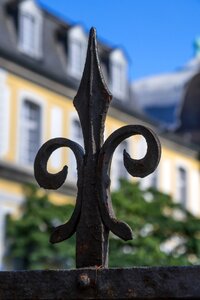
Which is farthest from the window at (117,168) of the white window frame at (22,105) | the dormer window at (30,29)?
the dormer window at (30,29)

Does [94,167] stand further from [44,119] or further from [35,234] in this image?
[44,119]

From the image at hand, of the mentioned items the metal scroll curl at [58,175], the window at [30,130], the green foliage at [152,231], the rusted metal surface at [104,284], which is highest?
the window at [30,130]

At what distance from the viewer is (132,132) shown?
274cm

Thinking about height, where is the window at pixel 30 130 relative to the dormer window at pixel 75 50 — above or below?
below

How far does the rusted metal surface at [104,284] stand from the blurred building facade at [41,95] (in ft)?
77.3

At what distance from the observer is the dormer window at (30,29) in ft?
96.3

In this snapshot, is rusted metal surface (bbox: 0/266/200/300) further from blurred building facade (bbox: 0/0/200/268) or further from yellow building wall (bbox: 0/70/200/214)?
yellow building wall (bbox: 0/70/200/214)

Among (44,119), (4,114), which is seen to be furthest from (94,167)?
(44,119)

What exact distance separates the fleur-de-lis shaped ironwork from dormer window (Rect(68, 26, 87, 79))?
28770mm

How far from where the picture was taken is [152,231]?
892 inches

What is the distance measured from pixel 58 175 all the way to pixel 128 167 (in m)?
0.20

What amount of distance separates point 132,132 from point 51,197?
25551 mm

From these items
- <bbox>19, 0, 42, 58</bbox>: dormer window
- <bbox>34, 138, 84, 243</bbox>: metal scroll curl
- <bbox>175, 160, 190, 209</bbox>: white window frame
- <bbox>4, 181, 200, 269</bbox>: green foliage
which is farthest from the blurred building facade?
<bbox>34, 138, 84, 243</bbox>: metal scroll curl

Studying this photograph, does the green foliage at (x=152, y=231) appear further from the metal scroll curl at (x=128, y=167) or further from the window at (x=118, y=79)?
the metal scroll curl at (x=128, y=167)
